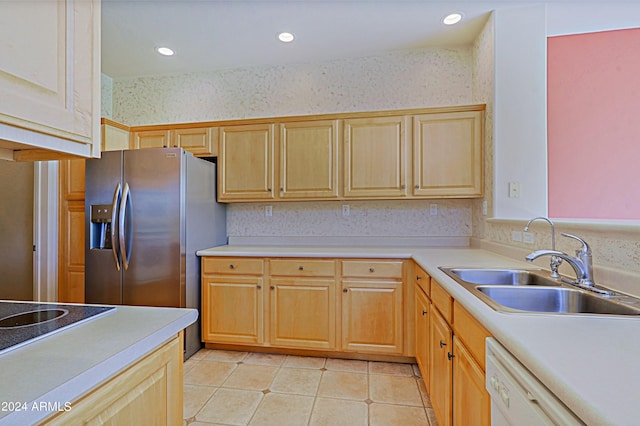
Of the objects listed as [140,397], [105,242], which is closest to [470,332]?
[140,397]

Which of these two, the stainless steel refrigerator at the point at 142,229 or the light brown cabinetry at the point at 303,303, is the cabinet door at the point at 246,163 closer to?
the stainless steel refrigerator at the point at 142,229

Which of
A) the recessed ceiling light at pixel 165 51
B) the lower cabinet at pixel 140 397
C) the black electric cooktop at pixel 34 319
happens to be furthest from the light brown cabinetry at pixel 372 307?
the recessed ceiling light at pixel 165 51

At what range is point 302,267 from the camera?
2533 millimetres

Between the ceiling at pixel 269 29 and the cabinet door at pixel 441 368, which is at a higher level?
the ceiling at pixel 269 29

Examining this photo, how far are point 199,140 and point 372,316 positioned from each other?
226cm

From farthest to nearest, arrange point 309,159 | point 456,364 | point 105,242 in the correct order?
point 309,159 < point 105,242 < point 456,364

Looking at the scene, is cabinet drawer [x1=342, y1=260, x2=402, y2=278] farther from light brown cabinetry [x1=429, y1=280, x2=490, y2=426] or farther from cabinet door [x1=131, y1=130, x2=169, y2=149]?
cabinet door [x1=131, y1=130, x2=169, y2=149]

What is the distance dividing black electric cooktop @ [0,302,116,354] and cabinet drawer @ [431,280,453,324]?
133 centimetres

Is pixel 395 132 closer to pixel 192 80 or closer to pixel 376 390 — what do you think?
pixel 376 390

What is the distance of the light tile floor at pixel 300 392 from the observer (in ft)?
5.91

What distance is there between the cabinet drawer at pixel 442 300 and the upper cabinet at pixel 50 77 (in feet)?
4.78

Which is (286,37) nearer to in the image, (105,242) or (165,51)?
(165,51)

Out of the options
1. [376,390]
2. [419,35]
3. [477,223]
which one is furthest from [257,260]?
[419,35]

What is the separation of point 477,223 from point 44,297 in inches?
158
